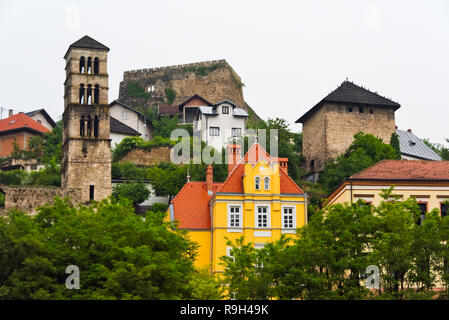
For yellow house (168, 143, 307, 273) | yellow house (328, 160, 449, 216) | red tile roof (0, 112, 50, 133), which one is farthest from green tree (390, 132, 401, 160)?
red tile roof (0, 112, 50, 133)

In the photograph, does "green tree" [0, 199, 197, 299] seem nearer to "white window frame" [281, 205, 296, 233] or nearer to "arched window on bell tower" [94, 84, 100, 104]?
"white window frame" [281, 205, 296, 233]

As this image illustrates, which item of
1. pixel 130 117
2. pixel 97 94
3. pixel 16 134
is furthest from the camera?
pixel 130 117

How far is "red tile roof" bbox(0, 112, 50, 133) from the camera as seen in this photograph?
119 metres

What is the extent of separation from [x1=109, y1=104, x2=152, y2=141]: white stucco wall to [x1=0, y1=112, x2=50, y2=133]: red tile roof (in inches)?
339

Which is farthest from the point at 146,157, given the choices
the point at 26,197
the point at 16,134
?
the point at 26,197

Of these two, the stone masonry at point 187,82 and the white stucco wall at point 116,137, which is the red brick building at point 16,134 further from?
the stone masonry at point 187,82

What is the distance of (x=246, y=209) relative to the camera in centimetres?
6688

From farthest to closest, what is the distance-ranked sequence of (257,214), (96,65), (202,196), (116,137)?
(116,137) → (96,65) → (202,196) → (257,214)

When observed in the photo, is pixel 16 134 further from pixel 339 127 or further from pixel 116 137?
pixel 339 127

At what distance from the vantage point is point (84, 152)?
297 feet

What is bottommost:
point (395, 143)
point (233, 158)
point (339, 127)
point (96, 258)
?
point (96, 258)

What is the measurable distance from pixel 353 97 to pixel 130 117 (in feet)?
102

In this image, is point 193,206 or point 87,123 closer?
point 193,206
